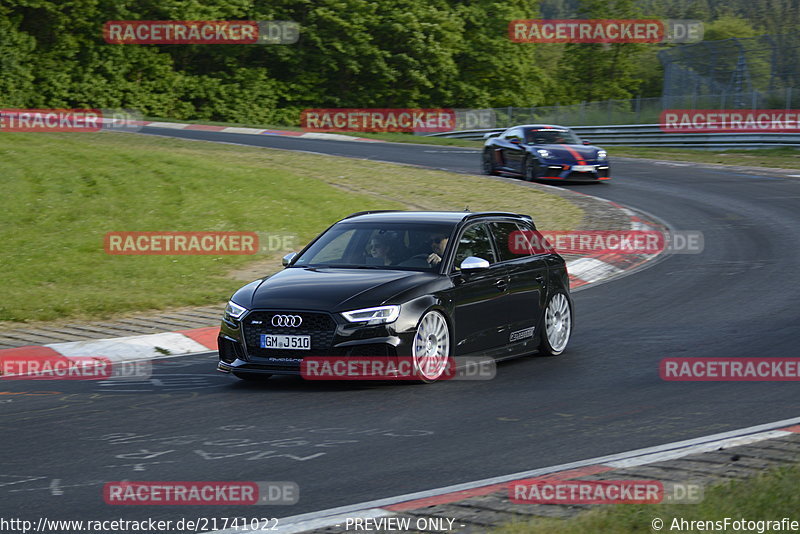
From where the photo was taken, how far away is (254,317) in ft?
29.7

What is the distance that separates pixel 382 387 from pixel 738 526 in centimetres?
457

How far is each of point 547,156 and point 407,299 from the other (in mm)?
19166

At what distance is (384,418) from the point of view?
791 cm

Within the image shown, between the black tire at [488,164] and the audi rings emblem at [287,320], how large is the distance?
21149 mm

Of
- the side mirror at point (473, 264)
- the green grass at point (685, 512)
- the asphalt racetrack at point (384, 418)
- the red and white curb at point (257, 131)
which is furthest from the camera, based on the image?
the red and white curb at point (257, 131)

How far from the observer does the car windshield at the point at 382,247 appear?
988 centimetres

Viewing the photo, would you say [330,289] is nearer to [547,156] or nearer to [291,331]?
[291,331]

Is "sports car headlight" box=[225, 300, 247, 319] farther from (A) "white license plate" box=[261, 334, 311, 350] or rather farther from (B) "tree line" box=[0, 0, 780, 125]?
(B) "tree line" box=[0, 0, 780, 125]

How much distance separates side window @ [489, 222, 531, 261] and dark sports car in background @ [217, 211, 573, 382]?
14mm

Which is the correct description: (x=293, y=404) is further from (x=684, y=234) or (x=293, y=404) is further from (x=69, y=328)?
(x=684, y=234)

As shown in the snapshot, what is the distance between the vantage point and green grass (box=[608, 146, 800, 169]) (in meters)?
32.9

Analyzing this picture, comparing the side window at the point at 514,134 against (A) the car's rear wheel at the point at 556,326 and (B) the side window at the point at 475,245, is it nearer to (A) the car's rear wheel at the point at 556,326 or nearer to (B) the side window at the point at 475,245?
(A) the car's rear wheel at the point at 556,326

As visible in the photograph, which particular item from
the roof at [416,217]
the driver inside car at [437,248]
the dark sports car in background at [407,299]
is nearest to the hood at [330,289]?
the dark sports car in background at [407,299]

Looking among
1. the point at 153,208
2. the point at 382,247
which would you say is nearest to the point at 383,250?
the point at 382,247
